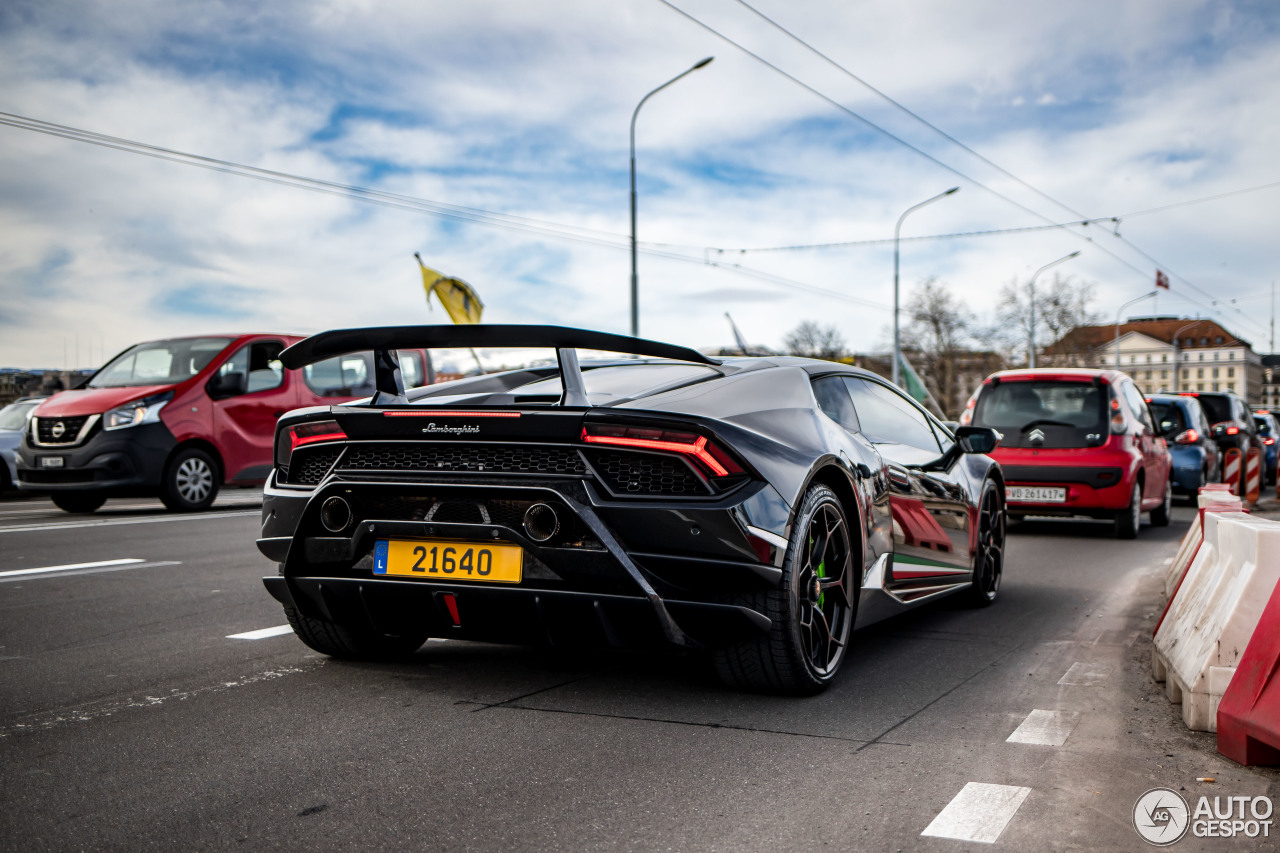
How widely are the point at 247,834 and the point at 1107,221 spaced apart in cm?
3483

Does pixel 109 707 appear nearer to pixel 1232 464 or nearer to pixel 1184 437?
pixel 1184 437

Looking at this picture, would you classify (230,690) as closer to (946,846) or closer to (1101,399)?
(946,846)

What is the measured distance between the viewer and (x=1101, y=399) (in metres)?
10.6

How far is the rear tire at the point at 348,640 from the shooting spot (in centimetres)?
443

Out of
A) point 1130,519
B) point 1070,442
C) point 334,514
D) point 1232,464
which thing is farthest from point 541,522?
point 1232,464

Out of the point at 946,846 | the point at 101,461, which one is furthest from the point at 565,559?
the point at 101,461

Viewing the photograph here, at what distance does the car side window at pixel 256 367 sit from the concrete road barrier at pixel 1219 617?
1060cm

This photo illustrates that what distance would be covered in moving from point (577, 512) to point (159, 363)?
10.6m

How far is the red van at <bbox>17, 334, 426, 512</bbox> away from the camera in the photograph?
11.7 m

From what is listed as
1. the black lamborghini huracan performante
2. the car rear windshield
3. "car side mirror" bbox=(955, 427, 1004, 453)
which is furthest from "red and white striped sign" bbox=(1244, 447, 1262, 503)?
the black lamborghini huracan performante

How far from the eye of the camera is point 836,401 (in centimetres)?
480

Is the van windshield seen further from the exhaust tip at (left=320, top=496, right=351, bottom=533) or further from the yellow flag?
the yellow flag

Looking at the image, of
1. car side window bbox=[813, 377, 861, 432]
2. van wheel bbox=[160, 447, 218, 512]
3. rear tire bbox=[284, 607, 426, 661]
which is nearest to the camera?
rear tire bbox=[284, 607, 426, 661]

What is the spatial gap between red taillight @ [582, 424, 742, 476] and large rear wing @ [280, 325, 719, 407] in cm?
13
